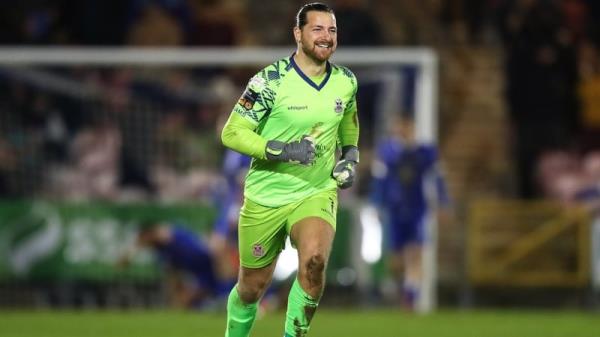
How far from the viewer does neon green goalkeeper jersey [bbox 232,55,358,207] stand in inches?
317

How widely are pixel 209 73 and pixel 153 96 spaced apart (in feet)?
2.39

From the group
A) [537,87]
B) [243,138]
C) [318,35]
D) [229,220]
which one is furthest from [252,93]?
[537,87]

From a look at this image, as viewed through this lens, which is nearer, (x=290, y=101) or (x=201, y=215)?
(x=290, y=101)

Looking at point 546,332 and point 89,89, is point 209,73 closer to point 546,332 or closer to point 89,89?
point 89,89

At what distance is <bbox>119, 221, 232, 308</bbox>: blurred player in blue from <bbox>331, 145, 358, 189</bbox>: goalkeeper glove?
7184mm

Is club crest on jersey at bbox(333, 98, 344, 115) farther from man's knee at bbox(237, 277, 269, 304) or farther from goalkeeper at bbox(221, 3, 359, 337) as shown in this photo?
man's knee at bbox(237, 277, 269, 304)

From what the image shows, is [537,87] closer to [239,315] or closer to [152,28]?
[152,28]

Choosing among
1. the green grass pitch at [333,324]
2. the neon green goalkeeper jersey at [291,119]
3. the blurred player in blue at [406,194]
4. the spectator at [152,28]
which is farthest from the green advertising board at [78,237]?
the neon green goalkeeper jersey at [291,119]

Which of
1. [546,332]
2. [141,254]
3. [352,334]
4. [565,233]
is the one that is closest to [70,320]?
[141,254]

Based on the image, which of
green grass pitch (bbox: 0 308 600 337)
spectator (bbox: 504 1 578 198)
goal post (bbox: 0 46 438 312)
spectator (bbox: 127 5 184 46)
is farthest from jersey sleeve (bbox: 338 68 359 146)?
spectator (bbox: 127 5 184 46)

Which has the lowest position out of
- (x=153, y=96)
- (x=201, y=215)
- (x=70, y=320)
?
(x=70, y=320)

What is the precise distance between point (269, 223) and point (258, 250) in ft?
0.53

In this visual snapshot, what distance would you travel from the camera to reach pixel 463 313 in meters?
15.8

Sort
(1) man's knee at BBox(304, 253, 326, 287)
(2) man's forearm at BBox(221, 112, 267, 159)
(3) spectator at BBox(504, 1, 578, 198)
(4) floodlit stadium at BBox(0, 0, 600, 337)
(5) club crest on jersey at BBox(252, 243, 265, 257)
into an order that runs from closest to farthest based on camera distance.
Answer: (1) man's knee at BBox(304, 253, 326, 287) → (2) man's forearm at BBox(221, 112, 267, 159) → (5) club crest on jersey at BBox(252, 243, 265, 257) → (4) floodlit stadium at BBox(0, 0, 600, 337) → (3) spectator at BBox(504, 1, 578, 198)
